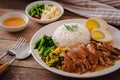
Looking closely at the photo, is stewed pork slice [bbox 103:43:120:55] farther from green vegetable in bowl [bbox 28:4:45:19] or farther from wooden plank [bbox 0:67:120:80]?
green vegetable in bowl [bbox 28:4:45:19]

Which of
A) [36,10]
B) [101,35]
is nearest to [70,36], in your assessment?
[101,35]

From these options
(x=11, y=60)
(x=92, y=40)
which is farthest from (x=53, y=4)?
(x=11, y=60)

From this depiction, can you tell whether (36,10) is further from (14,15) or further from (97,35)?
(97,35)

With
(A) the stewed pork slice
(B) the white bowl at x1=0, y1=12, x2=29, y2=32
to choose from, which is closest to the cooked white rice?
(A) the stewed pork slice

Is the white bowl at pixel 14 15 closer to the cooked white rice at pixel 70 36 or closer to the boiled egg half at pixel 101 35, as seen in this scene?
the cooked white rice at pixel 70 36

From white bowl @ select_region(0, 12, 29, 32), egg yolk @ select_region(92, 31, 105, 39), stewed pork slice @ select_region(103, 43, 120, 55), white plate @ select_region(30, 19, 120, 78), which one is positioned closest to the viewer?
white plate @ select_region(30, 19, 120, 78)

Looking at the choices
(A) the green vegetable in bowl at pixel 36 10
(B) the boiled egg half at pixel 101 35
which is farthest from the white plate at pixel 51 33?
(A) the green vegetable in bowl at pixel 36 10
